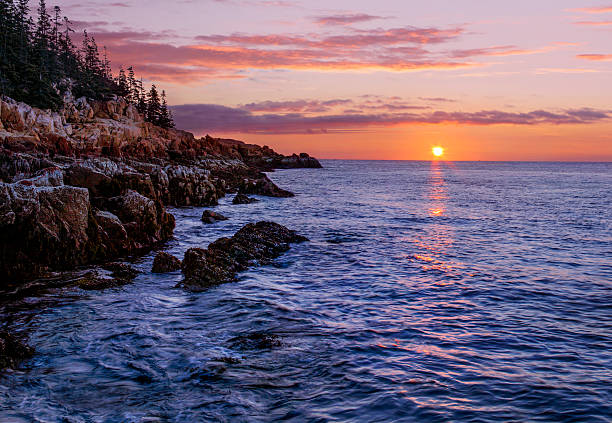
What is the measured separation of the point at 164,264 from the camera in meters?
16.5

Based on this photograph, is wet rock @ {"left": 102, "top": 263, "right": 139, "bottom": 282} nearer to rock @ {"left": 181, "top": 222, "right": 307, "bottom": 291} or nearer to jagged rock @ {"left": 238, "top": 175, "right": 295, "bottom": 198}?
rock @ {"left": 181, "top": 222, "right": 307, "bottom": 291}

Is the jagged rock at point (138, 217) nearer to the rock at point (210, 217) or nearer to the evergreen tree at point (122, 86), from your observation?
the rock at point (210, 217)

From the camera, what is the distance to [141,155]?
222 ft

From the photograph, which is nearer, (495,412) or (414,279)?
(495,412)

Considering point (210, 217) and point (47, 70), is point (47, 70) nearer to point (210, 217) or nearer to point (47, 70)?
point (47, 70)

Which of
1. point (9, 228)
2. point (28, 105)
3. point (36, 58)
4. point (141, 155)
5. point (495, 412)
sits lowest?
point (495, 412)

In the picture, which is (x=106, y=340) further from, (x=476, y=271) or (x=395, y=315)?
(x=476, y=271)

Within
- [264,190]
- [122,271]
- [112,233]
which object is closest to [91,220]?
[112,233]

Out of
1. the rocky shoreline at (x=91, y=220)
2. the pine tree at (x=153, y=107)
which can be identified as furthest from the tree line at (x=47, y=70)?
the rocky shoreline at (x=91, y=220)

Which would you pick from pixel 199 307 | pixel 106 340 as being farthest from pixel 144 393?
pixel 199 307

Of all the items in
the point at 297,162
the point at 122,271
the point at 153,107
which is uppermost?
the point at 153,107

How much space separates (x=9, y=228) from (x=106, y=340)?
7689mm

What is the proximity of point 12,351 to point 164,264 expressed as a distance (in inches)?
308

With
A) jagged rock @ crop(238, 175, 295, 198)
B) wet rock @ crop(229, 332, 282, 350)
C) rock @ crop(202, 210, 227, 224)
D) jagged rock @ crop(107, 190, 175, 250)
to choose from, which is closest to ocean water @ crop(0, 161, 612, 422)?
wet rock @ crop(229, 332, 282, 350)
